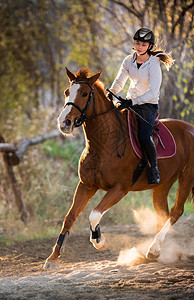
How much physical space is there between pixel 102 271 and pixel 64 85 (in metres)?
11.8

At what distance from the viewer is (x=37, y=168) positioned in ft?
36.8

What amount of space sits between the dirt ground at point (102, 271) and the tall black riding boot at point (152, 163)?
1.03m

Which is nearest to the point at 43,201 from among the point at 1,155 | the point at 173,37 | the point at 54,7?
the point at 1,155

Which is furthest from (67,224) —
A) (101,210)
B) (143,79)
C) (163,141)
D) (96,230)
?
(143,79)

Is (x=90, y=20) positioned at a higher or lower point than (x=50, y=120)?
higher

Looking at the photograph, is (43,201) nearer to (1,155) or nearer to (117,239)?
(1,155)

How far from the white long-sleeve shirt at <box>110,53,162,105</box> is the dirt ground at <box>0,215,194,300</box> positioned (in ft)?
6.50

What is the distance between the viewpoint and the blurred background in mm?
9758

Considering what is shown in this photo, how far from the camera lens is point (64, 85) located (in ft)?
54.7

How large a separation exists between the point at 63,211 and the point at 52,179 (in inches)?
44.4

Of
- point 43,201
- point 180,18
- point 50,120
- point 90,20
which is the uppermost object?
point 90,20

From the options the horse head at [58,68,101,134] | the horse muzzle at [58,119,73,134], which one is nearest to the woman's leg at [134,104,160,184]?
the horse head at [58,68,101,134]

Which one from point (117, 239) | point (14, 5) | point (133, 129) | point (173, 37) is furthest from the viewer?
point (14, 5)

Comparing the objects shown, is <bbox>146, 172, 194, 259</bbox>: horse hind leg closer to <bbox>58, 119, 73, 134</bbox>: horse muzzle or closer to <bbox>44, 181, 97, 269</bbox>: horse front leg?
<bbox>44, 181, 97, 269</bbox>: horse front leg
